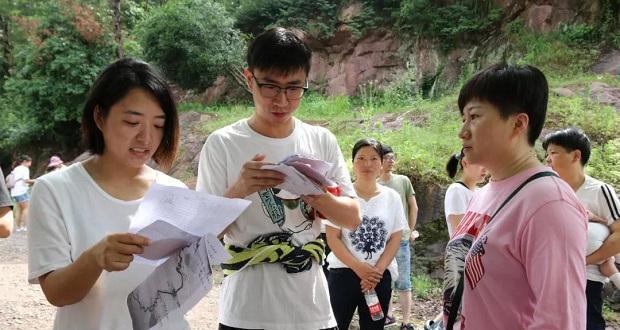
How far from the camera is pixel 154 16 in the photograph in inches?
558

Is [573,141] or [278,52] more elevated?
[278,52]

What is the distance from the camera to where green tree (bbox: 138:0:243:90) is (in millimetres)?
13969

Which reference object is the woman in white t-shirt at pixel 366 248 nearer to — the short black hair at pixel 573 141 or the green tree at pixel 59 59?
the short black hair at pixel 573 141

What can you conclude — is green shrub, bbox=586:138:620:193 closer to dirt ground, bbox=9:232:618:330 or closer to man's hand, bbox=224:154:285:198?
dirt ground, bbox=9:232:618:330

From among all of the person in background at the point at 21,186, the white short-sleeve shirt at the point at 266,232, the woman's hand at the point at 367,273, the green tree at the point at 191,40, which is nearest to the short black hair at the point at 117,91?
the white short-sleeve shirt at the point at 266,232

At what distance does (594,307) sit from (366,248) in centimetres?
131

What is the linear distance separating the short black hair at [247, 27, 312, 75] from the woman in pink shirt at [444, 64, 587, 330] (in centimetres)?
60

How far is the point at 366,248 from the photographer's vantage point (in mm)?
3146


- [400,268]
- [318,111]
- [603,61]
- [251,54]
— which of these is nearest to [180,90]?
[318,111]

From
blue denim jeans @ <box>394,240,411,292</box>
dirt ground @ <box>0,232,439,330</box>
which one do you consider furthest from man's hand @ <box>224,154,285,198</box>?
dirt ground @ <box>0,232,439,330</box>

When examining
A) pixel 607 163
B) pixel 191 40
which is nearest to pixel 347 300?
pixel 607 163

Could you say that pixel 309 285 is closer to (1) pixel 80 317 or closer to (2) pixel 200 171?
(2) pixel 200 171

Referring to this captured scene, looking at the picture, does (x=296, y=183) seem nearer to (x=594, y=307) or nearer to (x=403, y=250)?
(x=594, y=307)

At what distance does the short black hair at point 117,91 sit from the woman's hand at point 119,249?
1.49 feet
